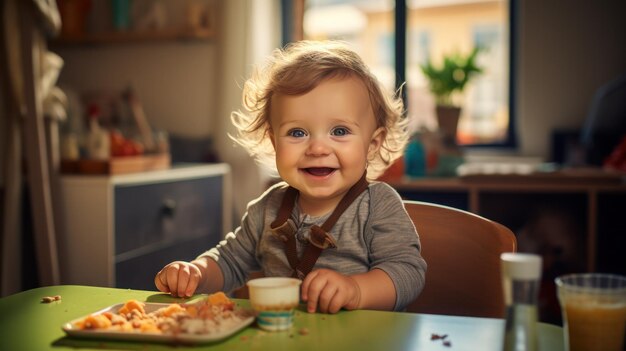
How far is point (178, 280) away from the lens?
98 centimetres

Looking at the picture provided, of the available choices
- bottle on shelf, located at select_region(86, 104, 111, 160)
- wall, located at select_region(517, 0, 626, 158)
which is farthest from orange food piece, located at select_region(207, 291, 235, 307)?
wall, located at select_region(517, 0, 626, 158)

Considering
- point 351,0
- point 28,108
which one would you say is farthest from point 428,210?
point 351,0

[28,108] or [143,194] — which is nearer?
[28,108]

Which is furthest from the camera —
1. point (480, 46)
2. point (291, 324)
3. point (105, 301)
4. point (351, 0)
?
point (351, 0)

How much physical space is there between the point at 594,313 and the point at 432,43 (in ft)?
25.3

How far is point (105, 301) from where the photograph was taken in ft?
3.06

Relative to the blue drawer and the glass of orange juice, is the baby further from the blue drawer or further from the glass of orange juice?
the blue drawer

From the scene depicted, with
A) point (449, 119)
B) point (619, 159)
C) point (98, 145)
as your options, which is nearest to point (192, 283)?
point (98, 145)

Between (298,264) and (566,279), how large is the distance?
1.63 ft

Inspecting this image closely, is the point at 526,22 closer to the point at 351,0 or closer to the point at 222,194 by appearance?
the point at 351,0

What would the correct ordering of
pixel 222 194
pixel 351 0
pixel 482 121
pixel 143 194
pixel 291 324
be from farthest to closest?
pixel 482 121, pixel 351 0, pixel 222 194, pixel 143 194, pixel 291 324

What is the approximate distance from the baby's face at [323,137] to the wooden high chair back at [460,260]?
0.63 ft

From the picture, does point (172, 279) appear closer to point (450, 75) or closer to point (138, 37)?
point (450, 75)

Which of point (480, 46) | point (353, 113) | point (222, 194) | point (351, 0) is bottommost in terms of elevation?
point (222, 194)
